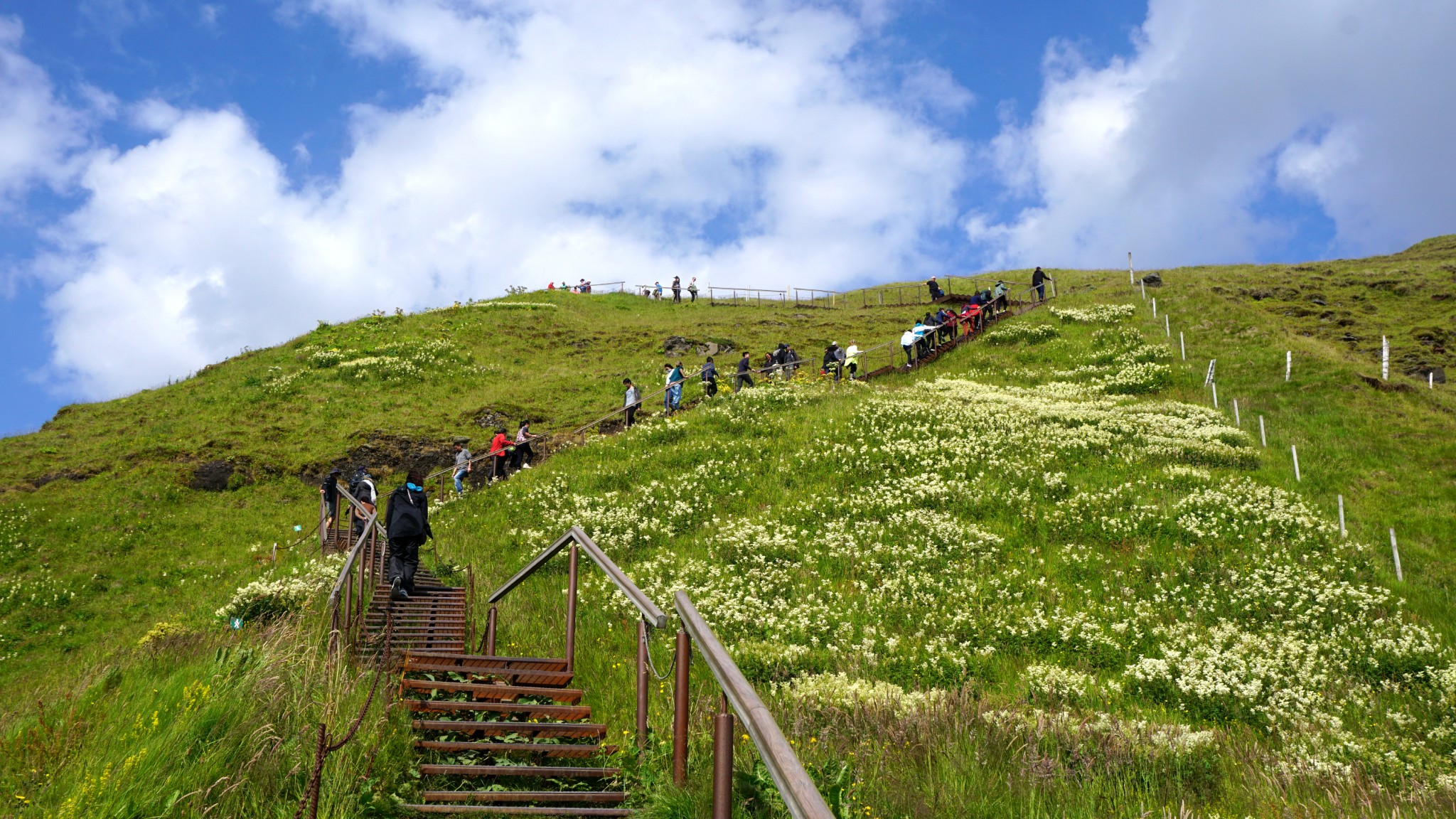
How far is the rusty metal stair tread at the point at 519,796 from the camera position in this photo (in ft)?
16.5

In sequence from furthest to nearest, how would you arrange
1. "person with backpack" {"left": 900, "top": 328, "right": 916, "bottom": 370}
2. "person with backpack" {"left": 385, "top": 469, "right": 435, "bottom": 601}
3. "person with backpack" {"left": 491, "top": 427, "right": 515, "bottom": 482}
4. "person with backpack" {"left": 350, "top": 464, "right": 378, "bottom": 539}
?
1. "person with backpack" {"left": 900, "top": 328, "right": 916, "bottom": 370}
2. "person with backpack" {"left": 491, "top": 427, "right": 515, "bottom": 482}
3. "person with backpack" {"left": 350, "top": 464, "right": 378, "bottom": 539}
4. "person with backpack" {"left": 385, "top": 469, "right": 435, "bottom": 601}

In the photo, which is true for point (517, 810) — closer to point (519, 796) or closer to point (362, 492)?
point (519, 796)

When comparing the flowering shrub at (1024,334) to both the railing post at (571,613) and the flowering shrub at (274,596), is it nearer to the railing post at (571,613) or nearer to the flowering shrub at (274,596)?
the flowering shrub at (274,596)

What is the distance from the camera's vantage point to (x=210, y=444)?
1203 inches

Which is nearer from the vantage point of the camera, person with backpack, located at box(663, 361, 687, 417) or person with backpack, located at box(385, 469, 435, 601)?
person with backpack, located at box(385, 469, 435, 601)

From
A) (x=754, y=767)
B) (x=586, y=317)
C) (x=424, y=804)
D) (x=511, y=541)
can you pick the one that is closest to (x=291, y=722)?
(x=424, y=804)

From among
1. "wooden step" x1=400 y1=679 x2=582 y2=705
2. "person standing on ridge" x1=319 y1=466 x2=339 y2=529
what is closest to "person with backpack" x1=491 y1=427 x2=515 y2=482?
"person standing on ridge" x1=319 y1=466 x2=339 y2=529

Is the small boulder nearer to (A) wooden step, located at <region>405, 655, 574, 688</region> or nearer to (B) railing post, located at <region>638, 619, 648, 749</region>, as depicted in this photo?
(A) wooden step, located at <region>405, 655, 574, 688</region>

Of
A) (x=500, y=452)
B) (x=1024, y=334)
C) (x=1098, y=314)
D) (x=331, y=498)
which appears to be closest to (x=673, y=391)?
(x=500, y=452)

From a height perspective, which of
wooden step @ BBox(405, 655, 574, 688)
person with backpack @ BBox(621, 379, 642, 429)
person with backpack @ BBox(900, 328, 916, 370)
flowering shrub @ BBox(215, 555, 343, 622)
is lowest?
flowering shrub @ BBox(215, 555, 343, 622)

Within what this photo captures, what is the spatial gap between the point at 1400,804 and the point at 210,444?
33.6 m

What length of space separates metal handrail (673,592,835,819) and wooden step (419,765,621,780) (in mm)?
1673

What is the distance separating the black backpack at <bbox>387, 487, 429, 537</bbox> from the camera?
12656 millimetres

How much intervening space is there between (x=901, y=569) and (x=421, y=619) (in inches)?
310
